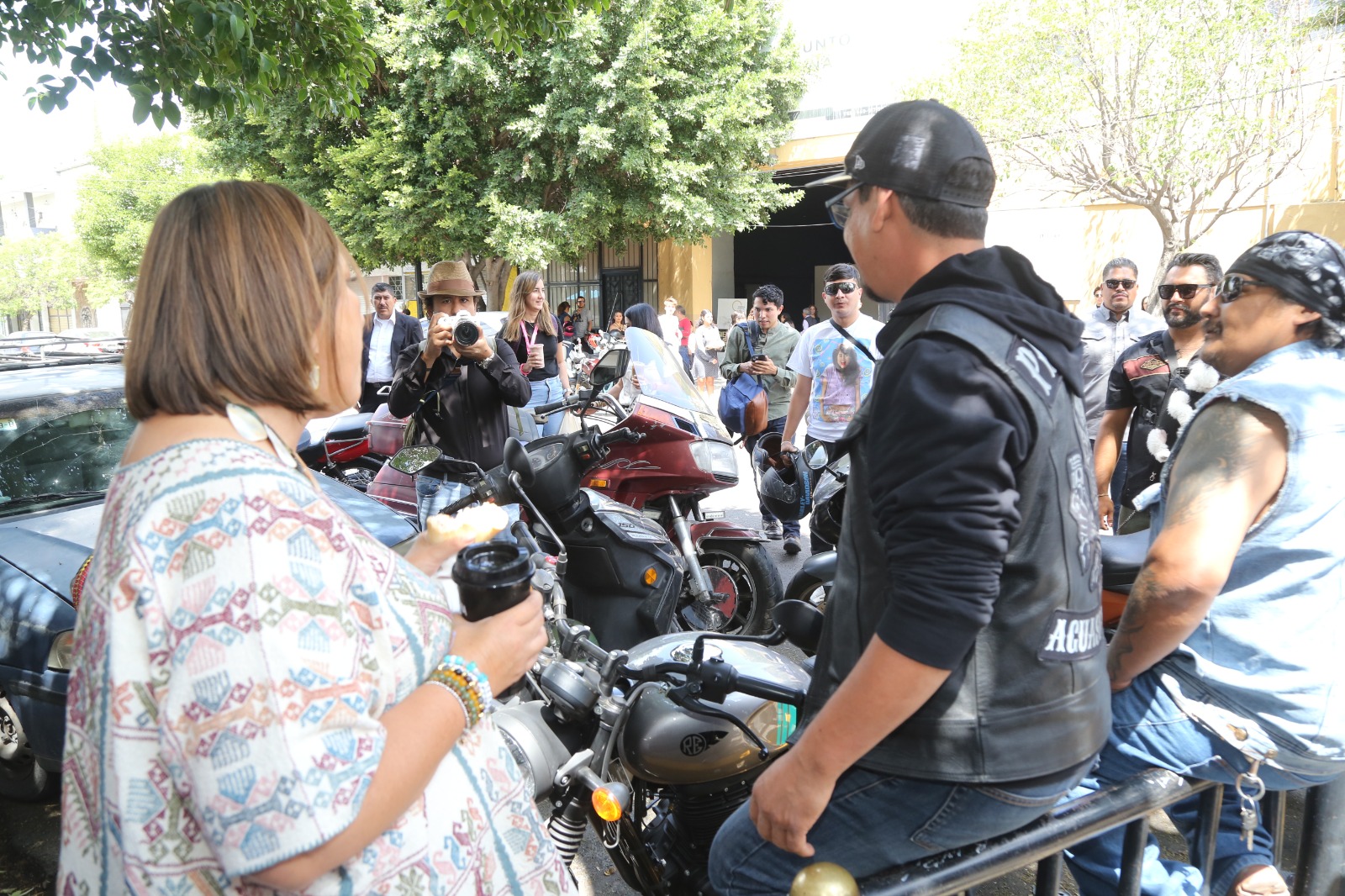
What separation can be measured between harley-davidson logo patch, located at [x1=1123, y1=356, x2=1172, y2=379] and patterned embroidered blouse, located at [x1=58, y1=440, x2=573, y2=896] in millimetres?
4290

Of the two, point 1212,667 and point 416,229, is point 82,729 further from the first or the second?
point 416,229

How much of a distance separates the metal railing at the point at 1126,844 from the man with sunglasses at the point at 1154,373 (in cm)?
245

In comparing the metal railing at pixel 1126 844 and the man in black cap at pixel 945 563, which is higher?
the man in black cap at pixel 945 563

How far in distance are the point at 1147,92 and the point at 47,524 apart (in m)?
14.8

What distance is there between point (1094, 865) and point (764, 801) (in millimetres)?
1117

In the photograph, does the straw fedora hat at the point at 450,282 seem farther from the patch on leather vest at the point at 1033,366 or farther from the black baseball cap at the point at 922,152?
the patch on leather vest at the point at 1033,366

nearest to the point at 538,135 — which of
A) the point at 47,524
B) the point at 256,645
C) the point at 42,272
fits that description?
the point at 47,524

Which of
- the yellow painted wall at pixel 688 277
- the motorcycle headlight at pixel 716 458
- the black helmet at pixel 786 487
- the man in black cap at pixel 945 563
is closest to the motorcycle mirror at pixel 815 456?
the motorcycle headlight at pixel 716 458

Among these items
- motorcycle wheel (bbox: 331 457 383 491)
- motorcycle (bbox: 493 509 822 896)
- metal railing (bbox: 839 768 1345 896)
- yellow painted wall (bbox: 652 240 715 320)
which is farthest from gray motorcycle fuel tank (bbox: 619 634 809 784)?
yellow painted wall (bbox: 652 240 715 320)

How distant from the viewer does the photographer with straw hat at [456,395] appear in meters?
4.20

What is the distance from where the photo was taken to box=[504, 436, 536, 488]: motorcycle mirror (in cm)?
319

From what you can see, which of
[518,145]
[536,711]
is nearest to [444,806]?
[536,711]

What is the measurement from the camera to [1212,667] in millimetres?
1791

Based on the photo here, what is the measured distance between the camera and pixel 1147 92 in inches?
518
